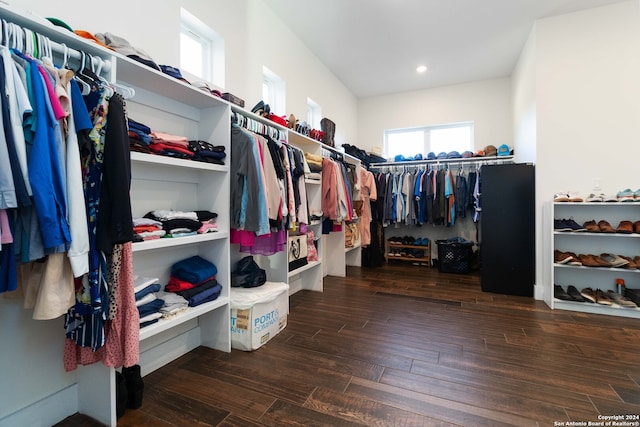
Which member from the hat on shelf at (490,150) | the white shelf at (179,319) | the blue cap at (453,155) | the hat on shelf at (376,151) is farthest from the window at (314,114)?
the white shelf at (179,319)

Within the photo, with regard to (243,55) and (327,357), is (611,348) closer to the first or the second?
(327,357)

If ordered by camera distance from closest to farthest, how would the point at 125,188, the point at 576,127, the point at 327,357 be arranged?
the point at 125,188
the point at 327,357
the point at 576,127

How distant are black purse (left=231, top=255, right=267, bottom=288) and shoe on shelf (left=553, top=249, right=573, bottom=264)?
299 centimetres

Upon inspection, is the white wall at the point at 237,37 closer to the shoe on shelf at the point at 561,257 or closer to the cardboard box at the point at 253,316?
the cardboard box at the point at 253,316

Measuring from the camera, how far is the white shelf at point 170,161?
1510 millimetres

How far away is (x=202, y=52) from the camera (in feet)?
8.47

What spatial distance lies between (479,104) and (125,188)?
18.1 ft

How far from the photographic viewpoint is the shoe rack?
4988 millimetres

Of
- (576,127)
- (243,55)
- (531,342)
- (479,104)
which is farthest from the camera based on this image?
(479,104)

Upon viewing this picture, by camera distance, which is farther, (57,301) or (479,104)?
(479,104)

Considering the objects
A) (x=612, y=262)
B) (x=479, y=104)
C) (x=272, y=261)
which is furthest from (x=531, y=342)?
(x=479, y=104)

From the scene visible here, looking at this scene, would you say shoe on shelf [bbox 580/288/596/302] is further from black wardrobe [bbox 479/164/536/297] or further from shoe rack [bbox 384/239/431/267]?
shoe rack [bbox 384/239/431/267]

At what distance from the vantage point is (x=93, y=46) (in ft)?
4.28

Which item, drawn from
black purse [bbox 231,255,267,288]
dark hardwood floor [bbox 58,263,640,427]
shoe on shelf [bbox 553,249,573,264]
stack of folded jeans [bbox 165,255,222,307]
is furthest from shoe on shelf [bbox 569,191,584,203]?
stack of folded jeans [bbox 165,255,222,307]
